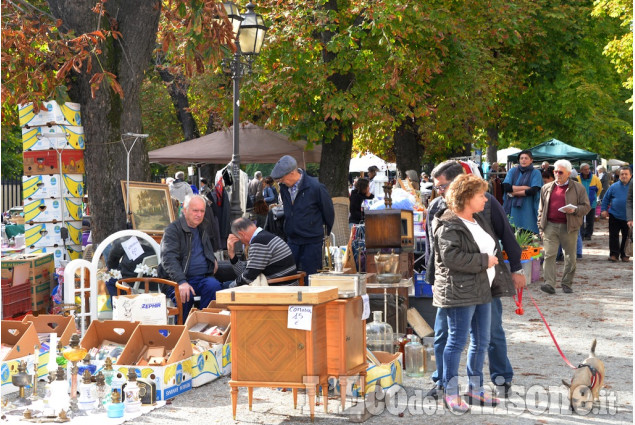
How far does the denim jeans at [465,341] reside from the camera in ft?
20.8

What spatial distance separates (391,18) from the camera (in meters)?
17.2

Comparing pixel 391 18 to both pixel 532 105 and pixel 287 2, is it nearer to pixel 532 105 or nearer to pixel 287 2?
pixel 287 2

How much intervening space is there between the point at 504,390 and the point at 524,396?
16 cm

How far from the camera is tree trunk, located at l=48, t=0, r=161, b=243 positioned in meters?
11.1

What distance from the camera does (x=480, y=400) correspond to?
6.58 m

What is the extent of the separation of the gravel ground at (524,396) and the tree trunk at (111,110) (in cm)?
425

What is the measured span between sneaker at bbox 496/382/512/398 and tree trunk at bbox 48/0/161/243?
19.4 feet

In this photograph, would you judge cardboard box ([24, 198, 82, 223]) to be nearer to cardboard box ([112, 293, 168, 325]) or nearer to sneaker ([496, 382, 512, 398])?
cardboard box ([112, 293, 168, 325])

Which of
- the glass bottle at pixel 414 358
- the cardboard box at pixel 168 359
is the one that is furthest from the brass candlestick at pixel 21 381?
the glass bottle at pixel 414 358

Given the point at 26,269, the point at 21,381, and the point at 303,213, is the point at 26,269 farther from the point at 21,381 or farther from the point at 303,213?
the point at 21,381

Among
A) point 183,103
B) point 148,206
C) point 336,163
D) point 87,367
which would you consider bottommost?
point 87,367

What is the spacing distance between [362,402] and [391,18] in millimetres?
11705

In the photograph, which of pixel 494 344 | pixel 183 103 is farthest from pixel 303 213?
pixel 183 103

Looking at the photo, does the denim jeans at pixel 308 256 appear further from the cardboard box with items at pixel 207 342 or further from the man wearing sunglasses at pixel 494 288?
the man wearing sunglasses at pixel 494 288
